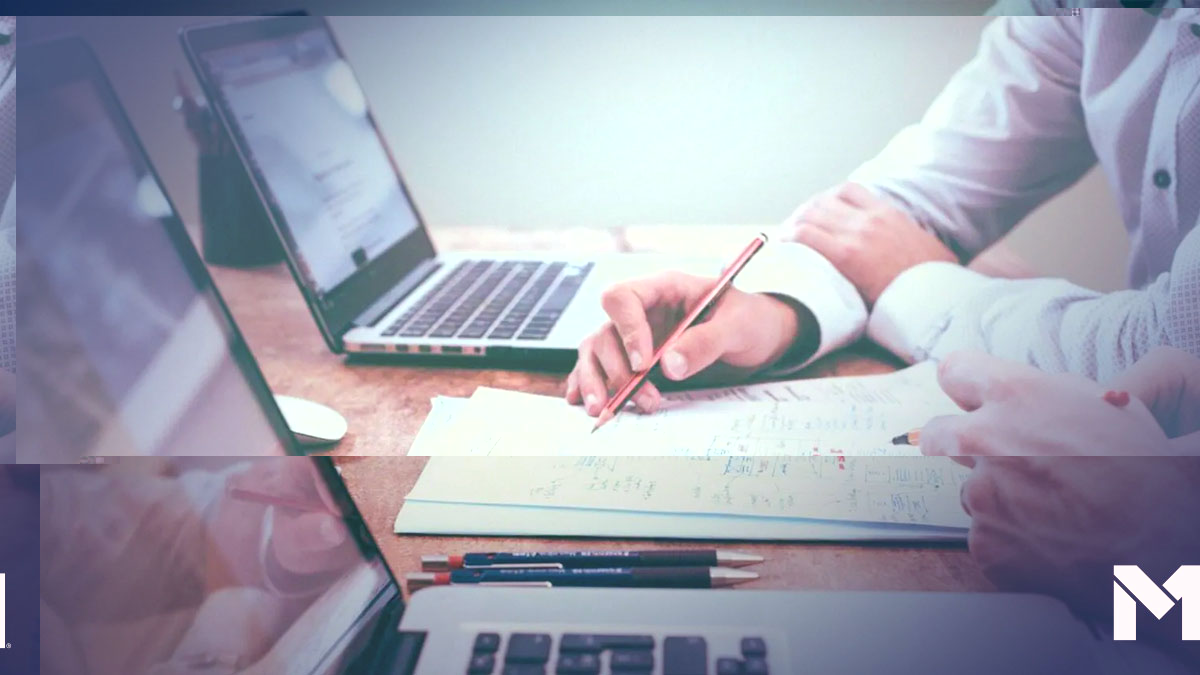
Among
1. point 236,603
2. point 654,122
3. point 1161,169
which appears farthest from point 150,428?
point 1161,169

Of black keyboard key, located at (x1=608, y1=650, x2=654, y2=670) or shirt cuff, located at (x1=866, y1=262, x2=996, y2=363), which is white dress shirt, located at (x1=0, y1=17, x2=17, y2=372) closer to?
black keyboard key, located at (x1=608, y1=650, x2=654, y2=670)

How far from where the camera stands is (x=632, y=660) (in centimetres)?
42

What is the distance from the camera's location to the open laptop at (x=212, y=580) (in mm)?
431

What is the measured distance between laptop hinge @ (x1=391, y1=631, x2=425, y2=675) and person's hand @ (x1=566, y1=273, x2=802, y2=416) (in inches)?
8.2

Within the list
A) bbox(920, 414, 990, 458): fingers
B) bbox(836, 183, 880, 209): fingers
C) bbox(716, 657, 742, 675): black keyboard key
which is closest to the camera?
bbox(716, 657, 742, 675): black keyboard key

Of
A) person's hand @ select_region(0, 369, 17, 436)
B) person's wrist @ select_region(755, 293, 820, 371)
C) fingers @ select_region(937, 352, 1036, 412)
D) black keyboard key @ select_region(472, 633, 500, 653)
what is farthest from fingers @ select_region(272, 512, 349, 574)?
fingers @ select_region(937, 352, 1036, 412)

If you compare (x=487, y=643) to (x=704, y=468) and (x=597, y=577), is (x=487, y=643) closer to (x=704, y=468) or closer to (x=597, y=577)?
(x=597, y=577)

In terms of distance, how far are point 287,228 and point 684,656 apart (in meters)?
0.41

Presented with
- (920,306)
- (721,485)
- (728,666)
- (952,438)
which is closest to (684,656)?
(728,666)

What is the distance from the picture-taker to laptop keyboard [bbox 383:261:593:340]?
0.65 meters

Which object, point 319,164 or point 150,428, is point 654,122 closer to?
point 319,164

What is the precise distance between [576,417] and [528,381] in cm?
5

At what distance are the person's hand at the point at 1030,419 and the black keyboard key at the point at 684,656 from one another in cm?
22

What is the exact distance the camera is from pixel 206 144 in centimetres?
65
